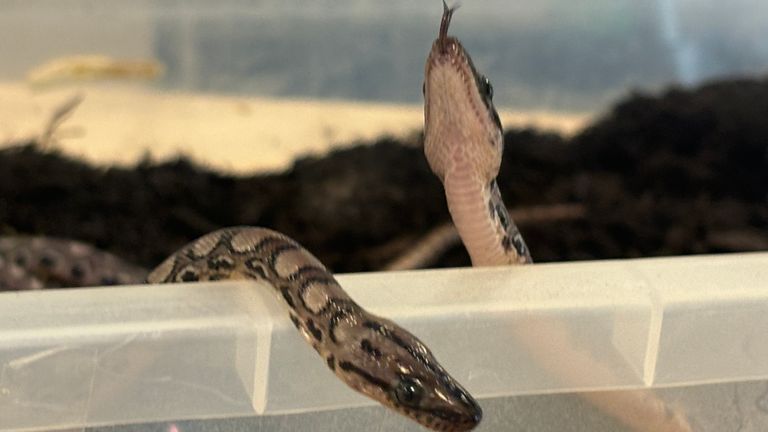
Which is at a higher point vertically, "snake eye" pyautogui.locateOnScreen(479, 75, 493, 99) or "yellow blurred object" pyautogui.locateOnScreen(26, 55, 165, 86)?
"snake eye" pyautogui.locateOnScreen(479, 75, 493, 99)

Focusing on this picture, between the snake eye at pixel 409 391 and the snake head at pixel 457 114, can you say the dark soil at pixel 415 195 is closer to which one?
the snake head at pixel 457 114

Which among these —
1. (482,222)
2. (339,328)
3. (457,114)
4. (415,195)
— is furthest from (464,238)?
(415,195)

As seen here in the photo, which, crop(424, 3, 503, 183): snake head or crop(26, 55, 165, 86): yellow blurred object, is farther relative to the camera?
crop(26, 55, 165, 86): yellow blurred object

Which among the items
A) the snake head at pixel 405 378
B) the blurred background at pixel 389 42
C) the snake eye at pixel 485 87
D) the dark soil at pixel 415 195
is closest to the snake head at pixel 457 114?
the snake eye at pixel 485 87

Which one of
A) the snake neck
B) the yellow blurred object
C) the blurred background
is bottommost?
the yellow blurred object

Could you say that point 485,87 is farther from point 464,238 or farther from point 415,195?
point 415,195

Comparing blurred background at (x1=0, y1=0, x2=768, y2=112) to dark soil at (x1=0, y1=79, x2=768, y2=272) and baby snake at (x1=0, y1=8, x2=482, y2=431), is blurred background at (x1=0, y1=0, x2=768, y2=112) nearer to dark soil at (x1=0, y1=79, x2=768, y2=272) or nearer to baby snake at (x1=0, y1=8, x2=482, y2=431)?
dark soil at (x1=0, y1=79, x2=768, y2=272)

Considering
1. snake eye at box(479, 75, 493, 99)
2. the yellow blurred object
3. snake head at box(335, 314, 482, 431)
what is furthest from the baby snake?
the yellow blurred object
